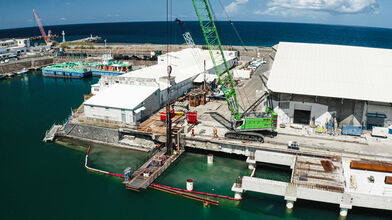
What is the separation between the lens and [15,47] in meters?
102

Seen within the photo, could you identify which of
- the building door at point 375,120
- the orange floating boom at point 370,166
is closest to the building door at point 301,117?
the building door at point 375,120

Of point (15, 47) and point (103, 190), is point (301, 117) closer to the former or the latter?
point (103, 190)

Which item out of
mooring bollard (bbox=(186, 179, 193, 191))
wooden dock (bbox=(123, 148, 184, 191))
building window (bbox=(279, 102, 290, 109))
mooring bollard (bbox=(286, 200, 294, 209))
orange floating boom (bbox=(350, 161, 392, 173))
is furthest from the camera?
building window (bbox=(279, 102, 290, 109))

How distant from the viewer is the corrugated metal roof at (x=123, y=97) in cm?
3744

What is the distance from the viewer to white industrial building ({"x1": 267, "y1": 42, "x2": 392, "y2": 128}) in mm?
34406

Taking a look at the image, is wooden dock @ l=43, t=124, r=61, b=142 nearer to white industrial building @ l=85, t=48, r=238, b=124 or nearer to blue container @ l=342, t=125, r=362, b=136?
white industrial building @ l=85, t=48, r=238, b=124

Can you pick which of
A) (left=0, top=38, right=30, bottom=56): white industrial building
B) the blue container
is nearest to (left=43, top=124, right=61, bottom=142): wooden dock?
the blue container

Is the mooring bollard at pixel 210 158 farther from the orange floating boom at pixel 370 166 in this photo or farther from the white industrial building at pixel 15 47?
the white industrial building at pixel 15 47

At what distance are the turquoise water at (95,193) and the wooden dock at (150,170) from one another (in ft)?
2.52

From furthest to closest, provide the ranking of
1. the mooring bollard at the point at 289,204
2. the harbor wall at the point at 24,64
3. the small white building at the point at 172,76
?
the harbor wall at the point at 24,64, the small white building at the point at 172,76, the mooring bollard at the point at 289,204

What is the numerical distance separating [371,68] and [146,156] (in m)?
29.2

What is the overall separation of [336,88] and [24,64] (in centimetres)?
8995

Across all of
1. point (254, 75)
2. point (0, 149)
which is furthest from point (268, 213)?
point (254, 75)

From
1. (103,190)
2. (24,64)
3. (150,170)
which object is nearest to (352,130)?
(150,170)
